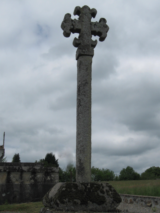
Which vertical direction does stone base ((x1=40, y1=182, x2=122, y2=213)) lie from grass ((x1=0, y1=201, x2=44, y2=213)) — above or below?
above

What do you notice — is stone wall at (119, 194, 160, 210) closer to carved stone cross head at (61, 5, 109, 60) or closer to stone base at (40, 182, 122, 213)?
stone base at (40, 182, 122, 213)

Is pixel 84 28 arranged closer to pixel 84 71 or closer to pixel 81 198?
pixel 84 71

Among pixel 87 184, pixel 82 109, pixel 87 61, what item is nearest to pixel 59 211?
pixel 87 184

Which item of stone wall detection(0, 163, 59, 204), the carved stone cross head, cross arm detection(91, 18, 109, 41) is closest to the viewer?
the carved stone cross head

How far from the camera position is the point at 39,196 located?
9852 mm

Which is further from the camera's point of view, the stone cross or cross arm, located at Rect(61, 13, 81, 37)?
cross arm, located at Rect(61, 13, 81, 37)

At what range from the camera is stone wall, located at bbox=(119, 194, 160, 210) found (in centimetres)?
858

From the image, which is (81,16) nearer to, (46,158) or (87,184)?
(87,184)

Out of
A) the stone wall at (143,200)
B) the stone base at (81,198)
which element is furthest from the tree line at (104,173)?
the stone base at (81,198)

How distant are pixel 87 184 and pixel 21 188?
21.4 feet

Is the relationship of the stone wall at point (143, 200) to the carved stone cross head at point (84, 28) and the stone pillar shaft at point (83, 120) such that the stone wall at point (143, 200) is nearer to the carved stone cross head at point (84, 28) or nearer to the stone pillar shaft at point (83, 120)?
the stone pillar shaft at point (83, 120)

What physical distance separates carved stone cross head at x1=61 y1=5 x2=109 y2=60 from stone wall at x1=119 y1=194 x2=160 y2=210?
5998 mm

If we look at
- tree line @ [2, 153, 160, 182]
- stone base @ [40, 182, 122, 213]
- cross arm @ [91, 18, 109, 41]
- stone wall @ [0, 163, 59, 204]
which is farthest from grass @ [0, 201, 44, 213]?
tree line @ [2, 153, 160, 182]

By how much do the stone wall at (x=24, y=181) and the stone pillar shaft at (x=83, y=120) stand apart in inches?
226
